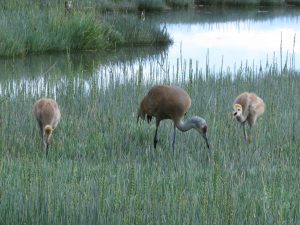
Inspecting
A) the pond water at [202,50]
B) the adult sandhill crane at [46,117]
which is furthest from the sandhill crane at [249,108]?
the pond water at [202,50]

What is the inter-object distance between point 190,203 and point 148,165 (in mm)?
1001

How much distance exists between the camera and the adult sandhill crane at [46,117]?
601 centimetres

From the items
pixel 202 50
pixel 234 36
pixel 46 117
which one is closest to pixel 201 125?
pixel 46 117

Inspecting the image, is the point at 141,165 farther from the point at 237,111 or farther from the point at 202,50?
the point at 202,50

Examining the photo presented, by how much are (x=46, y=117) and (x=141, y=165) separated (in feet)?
4.07

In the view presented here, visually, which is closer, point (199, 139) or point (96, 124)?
point (199, 139)

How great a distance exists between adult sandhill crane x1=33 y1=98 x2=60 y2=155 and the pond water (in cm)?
301

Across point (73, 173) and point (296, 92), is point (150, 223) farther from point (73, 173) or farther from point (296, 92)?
point (296, 92)

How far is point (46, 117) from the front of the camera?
6.16 m

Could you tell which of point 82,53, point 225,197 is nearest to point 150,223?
point 225,197

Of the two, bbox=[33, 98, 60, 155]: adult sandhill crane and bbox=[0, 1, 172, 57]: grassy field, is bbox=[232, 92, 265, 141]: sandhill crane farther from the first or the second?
bbox=[0, 1, 172, 57]: grassy field

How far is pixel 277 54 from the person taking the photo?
1484 centimetres

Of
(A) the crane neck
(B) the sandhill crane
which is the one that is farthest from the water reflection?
(A) the crane neck

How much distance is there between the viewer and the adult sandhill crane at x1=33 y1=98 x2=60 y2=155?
601cm
